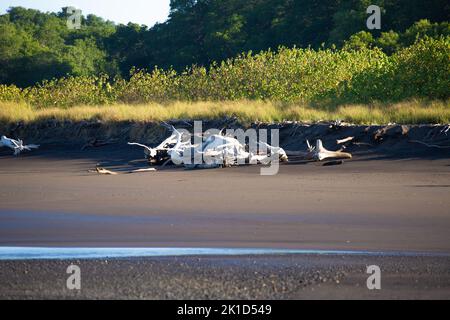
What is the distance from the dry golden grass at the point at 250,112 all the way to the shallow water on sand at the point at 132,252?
33.1ft

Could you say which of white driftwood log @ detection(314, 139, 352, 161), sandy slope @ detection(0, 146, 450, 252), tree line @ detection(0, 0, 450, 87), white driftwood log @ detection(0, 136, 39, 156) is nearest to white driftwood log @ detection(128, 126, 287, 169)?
sandy slope @ detection(0, 146, 450, 252)

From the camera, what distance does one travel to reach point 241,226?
31.2 ft

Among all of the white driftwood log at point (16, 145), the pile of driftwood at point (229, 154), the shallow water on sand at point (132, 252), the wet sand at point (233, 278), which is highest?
the pile of driftwood at point (229, 154)

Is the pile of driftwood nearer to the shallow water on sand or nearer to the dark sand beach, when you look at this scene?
the dark sand beach

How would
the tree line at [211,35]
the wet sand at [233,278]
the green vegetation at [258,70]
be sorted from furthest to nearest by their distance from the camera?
1. the tree line at [211,35]
2. the green vegetation at [258,70]
3. the wet sand at [233,278]

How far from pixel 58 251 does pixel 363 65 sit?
1932 cm

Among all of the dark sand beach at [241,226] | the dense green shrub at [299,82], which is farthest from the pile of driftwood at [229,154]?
the dense green shrub at [299,82]

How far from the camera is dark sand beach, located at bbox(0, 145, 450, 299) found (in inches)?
260

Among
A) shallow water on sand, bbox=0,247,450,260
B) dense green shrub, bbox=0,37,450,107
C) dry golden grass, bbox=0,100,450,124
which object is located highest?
dense green shrub, bbox=0,37,450,107

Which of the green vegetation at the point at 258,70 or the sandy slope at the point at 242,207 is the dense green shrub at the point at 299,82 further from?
the sandy slope at the point at 242,207

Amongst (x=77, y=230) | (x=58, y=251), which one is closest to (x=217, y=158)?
(x=77, y=230)

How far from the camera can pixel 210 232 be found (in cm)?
920

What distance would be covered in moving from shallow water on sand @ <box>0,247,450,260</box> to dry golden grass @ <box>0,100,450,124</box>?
10095mm

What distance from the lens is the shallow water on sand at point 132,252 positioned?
7.86 metres
